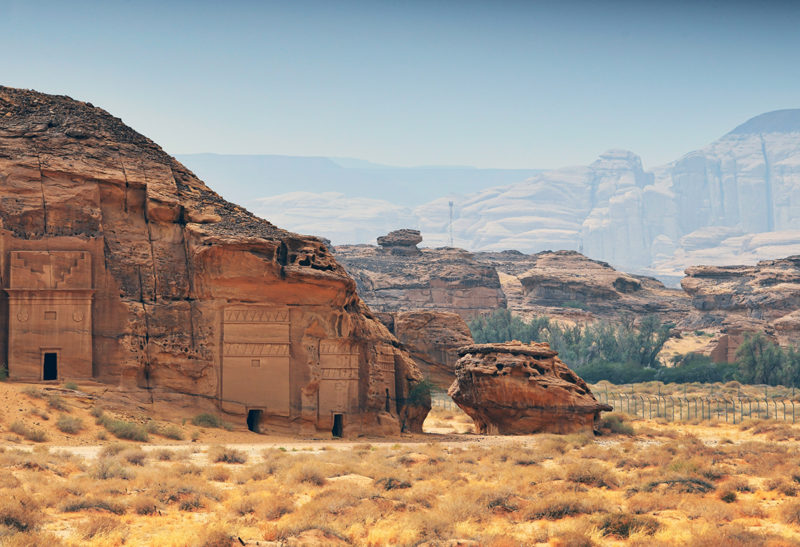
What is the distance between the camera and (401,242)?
12975 cm

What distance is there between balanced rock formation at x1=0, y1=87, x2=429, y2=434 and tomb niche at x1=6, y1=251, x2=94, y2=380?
0.04 m

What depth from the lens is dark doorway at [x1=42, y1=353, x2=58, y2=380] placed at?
34.0 m

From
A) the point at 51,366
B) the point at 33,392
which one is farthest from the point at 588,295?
the point at 33,392

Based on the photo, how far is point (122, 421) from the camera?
31766mm

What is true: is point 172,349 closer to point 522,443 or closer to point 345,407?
point 345,407

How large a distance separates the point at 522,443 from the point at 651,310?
8802 centimetres

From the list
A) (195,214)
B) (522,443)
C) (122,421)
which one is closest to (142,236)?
(195,214)

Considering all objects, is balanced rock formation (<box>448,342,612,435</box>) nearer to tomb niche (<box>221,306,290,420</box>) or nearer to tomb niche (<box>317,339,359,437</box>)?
tomb niche (<box>317,339,359,437</box>)

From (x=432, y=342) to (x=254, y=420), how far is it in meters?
22.2

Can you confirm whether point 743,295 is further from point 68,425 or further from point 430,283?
point 68,425

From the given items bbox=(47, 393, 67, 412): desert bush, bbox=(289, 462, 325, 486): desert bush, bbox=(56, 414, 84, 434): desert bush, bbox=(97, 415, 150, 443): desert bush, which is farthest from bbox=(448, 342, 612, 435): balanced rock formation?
bbox=(289, 462, 325, 486): desert bush

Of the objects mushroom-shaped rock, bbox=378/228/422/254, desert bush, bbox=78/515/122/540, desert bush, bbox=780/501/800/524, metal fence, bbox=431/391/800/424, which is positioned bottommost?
metal fence, bbox=431/391/800/424

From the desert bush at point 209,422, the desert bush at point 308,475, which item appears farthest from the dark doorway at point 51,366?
the desert bush at point 308,475

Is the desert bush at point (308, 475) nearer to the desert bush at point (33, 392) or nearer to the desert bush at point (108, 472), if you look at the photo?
the desert bush at point (108, 472)
